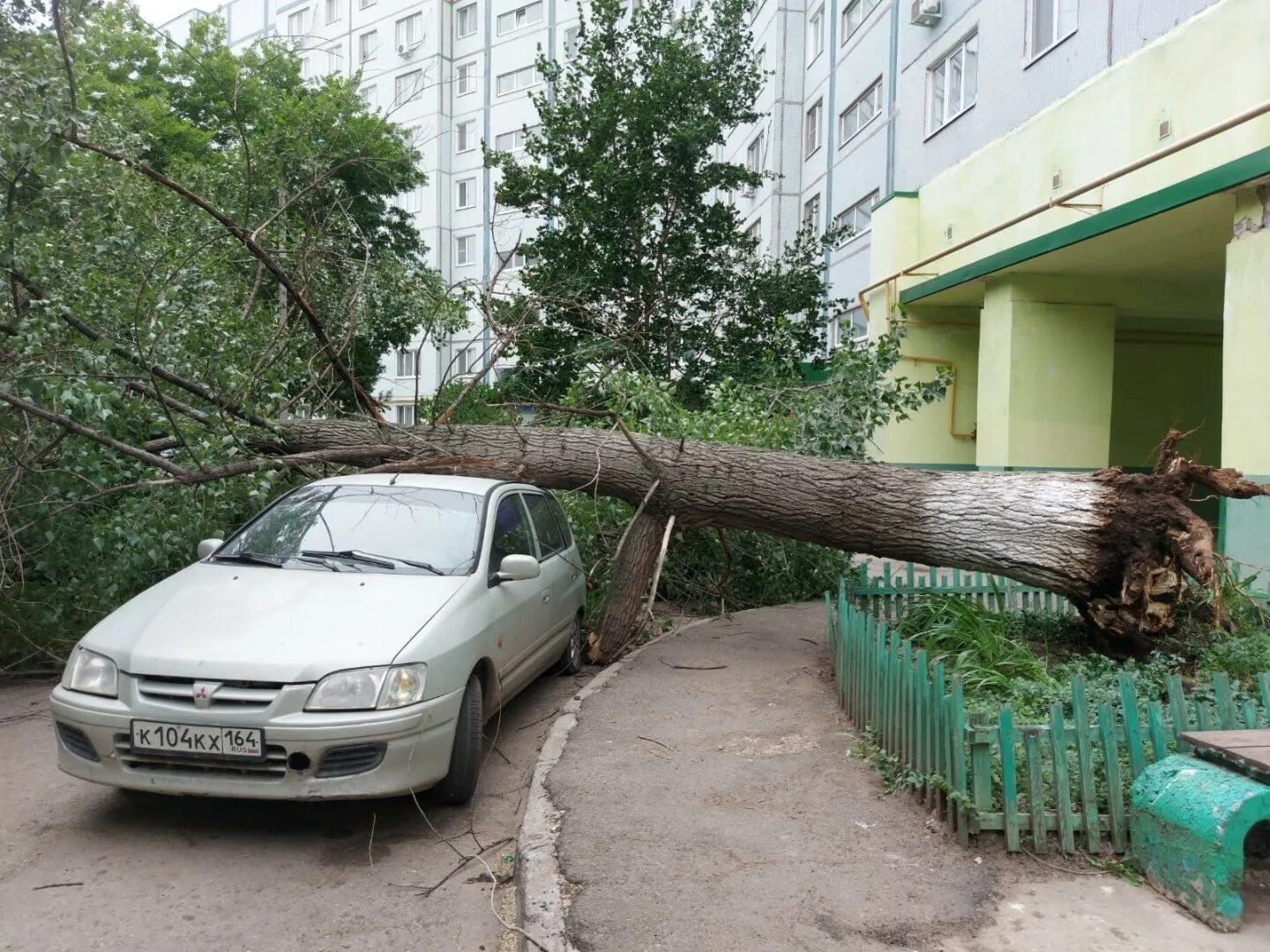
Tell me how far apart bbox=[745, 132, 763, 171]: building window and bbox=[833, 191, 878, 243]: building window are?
18.8 ft

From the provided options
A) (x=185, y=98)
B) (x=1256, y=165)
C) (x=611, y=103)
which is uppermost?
(x=185, y=98)

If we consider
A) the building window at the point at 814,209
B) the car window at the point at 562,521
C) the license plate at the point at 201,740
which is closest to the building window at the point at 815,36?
the building window at the point at 814,209


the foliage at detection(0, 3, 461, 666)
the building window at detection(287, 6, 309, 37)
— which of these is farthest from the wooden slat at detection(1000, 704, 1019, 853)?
the building window at detection(287, 6, 309, 37)

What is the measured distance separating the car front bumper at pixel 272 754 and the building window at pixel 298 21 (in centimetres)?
4315

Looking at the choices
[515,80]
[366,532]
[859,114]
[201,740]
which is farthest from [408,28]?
[201,740]

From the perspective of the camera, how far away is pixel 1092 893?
11.3 ft

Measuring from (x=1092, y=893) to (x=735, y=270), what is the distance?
14.2 m

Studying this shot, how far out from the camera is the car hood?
3928 millimetres

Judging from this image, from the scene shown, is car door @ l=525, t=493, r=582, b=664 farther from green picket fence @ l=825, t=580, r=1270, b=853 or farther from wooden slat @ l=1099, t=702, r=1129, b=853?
wooden slat @ l=1099, t=702, r=1129, b=853

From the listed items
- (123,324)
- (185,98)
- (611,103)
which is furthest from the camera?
(185,98)

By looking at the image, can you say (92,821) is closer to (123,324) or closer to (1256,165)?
(123,324)

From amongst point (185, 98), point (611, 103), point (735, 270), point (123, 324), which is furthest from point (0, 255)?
point (185, 98)

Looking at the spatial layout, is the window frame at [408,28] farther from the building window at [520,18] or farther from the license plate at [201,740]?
the license plate at [201,740]

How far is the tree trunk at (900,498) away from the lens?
573 cm
